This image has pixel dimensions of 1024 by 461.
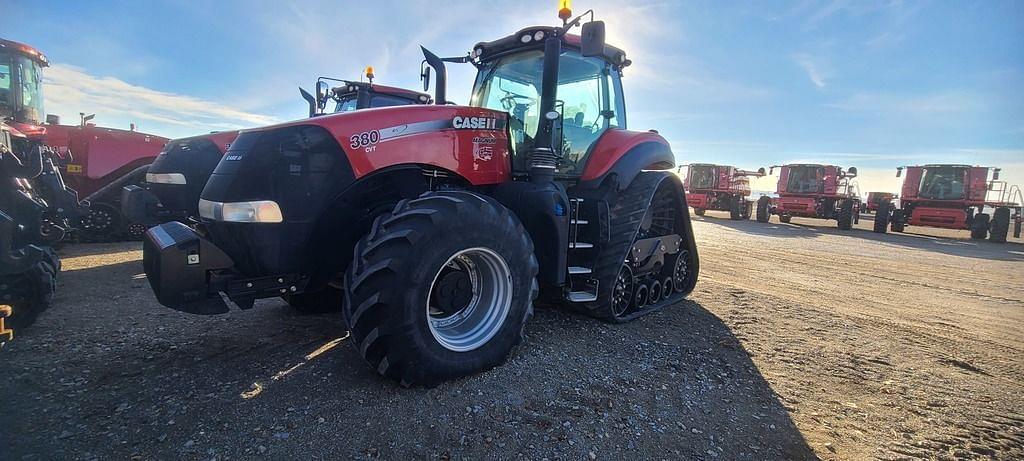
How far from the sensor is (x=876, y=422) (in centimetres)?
284

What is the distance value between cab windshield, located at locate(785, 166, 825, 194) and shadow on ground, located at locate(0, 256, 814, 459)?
2039 centimetres

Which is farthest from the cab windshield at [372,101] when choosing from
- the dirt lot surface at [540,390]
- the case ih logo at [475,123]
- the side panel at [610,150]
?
the case ih logo at [475,123]

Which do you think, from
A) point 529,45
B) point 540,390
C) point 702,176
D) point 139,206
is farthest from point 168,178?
point 702,176

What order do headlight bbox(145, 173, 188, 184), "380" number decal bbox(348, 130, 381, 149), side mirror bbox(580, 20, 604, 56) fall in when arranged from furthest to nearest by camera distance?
headlight bbox(145, 173, 188, 184) → side mirror bbox(580, 20, 604, 56) → "380" number decal bbox(348, 130, 381, 149)

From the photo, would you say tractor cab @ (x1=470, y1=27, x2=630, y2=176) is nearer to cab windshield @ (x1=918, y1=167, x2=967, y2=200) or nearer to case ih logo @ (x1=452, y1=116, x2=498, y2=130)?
case ih logo @ (x1=452, y1=116, x2=498, y2=130)

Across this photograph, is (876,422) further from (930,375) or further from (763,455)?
(930,375)

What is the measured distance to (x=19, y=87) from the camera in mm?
8094

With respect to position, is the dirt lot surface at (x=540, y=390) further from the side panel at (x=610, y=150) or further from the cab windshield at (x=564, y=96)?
the cab windshield at (x=564, y=96)

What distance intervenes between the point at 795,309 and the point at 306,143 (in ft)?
17.5

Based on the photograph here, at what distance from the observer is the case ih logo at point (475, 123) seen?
135 inches

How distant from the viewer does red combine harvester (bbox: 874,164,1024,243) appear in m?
16.6

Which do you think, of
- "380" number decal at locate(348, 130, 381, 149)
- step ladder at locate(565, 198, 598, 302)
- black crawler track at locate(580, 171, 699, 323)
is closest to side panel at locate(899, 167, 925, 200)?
black crawler track at locate(580, 171, 699, 323)

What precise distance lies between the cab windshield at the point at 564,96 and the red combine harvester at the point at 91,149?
6452 millimetres

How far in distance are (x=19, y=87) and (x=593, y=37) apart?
1030cm
